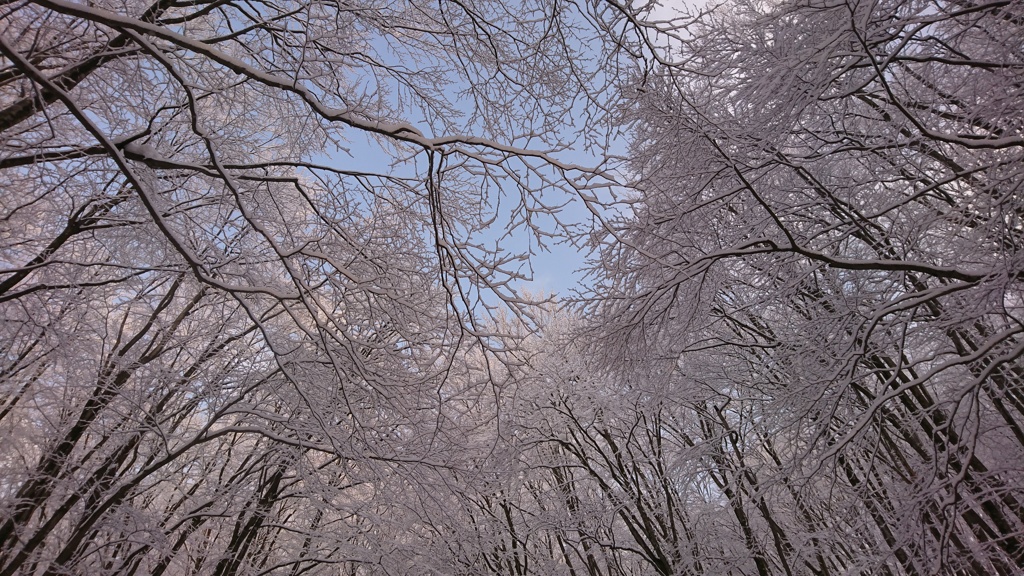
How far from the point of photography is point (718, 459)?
6.68 meters

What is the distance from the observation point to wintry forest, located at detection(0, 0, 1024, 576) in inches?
124

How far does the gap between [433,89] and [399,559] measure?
622cm

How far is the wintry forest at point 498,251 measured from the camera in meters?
3.16

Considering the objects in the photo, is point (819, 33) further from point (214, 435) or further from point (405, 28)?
point (214, 435)

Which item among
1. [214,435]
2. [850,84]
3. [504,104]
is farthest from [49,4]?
[850,84]

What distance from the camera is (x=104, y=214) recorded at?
14.6 feet

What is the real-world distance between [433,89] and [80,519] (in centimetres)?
536

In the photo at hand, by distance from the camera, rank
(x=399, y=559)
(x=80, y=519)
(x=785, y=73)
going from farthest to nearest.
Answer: (x=399, y=559)
(x=80, y=519)
(x=785, y=73)

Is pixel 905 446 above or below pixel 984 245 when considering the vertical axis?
below

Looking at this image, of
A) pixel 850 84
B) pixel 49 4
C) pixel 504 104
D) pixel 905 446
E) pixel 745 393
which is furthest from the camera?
pixel 905 446

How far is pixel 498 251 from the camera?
322 cm

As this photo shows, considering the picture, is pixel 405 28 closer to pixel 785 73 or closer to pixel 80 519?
pixel 785 73

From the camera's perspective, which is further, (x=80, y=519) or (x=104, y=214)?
(x=80, y=519)

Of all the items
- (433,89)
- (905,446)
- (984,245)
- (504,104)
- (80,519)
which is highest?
(433,89)
